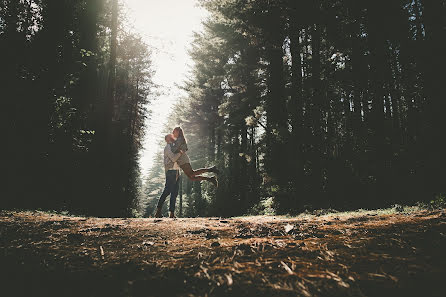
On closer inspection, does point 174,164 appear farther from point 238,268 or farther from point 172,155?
point 238,268

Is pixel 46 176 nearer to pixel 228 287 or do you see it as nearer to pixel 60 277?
pixel 60 277

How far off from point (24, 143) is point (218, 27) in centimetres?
1415

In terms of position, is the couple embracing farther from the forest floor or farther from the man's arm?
the forest floor

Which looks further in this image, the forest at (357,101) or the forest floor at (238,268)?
the forest at (357,101)

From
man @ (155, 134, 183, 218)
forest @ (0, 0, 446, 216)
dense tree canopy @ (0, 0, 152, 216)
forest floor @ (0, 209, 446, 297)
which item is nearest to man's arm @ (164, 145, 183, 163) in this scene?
man @ (155, 134, 183, 218)

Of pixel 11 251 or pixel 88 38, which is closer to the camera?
pixel 11 251

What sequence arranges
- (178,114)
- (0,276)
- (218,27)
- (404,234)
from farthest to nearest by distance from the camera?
(178,114) < (218,27) < (404,234) < (0,276)

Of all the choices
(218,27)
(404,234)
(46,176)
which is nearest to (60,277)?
(404,234)

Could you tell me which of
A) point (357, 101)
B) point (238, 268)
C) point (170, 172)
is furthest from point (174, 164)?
point (357, 101)

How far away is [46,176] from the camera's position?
780cm

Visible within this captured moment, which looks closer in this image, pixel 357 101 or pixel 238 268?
pixel 238 268

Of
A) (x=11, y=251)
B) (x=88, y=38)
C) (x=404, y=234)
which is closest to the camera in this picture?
(x=11, y=251)

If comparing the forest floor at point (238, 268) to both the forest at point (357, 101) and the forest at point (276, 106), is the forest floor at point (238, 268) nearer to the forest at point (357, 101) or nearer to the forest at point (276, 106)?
the forest at point (357, 101)

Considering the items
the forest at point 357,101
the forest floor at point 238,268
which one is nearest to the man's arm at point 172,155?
the forest floor at point 238,268
